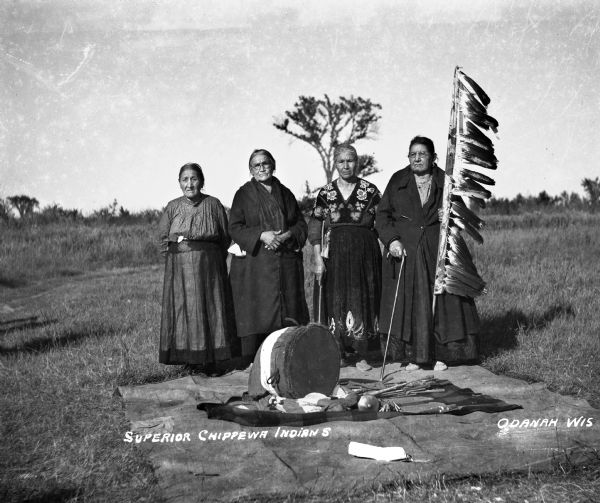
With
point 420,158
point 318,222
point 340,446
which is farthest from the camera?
point 318,222

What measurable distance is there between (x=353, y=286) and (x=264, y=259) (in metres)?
0.79

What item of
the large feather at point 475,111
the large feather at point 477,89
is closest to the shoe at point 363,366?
the large feather at point 475,111

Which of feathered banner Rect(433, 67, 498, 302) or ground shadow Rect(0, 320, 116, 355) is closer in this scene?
feathered banner Rect(433, 67, 498, 302)

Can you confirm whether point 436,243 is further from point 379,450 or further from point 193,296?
point 379,450

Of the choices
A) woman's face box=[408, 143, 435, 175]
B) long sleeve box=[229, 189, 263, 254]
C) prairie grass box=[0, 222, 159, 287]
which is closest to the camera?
woman's face box=[408, 143, 435, 175]

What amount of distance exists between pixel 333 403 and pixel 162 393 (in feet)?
4.59

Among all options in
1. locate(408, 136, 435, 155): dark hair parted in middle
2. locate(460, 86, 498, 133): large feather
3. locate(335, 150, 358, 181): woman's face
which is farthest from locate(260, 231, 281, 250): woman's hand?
locate(460, 86, 498, 133): large feather

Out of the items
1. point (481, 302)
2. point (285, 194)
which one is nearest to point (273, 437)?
point (285, 194)

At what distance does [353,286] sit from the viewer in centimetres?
657

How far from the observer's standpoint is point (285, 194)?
259 inches

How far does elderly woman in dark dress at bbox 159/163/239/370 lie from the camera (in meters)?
6.34

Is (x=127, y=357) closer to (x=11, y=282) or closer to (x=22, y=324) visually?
(x=22, y=324)

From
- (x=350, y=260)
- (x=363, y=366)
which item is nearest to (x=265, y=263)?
(x=350, y=260)

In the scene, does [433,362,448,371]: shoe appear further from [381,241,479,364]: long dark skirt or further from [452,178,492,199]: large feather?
[452,178,492,199]: large feather
